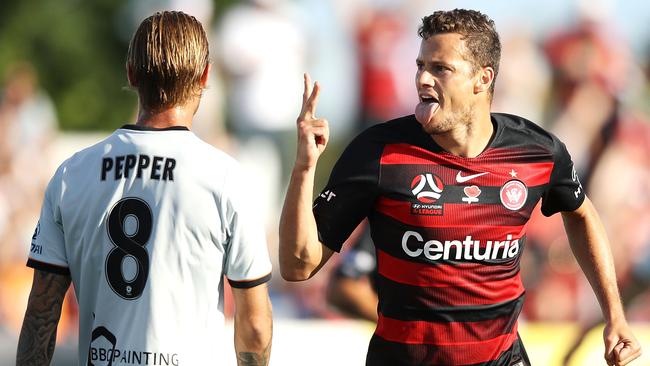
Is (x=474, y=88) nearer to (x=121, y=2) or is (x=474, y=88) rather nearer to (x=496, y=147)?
(x=496, y=147)

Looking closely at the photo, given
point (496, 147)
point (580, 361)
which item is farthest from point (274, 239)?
point (496, 147)

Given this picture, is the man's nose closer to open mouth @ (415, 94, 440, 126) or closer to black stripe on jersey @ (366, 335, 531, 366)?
open mouth @ (415, 94, 440, 126)

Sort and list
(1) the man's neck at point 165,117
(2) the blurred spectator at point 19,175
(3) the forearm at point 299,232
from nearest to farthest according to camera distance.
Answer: (1) the man's neck at point 165,117, (3) the forearm at point 299,232, (2) the blurred spectator at point 19,175

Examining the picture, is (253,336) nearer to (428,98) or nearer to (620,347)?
(428,98)

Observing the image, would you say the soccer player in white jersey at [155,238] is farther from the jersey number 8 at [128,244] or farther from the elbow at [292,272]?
the elbow at [292,272]

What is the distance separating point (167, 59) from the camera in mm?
3436

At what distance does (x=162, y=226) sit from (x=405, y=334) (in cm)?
129

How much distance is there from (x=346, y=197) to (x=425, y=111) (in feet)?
1.45

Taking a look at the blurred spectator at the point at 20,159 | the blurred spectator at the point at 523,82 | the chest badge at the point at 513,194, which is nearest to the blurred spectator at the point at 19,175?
the blurred spectator at the point at 20,159

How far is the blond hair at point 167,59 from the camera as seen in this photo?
3.44 metres

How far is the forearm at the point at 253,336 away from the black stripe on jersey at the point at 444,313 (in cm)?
85

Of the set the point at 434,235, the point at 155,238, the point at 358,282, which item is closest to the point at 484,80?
the point at 434,235

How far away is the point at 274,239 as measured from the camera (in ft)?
37.5

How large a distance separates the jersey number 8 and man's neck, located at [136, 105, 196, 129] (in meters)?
0.25
